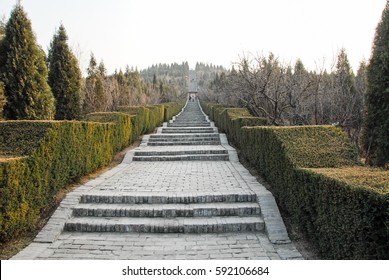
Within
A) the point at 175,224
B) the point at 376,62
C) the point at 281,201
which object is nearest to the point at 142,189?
the point at 175,224

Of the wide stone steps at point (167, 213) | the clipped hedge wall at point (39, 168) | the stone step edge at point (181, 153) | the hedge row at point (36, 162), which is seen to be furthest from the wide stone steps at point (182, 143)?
the wide stone steps at point (167, 213)

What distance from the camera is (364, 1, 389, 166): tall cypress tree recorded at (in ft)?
20.5

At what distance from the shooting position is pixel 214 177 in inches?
353

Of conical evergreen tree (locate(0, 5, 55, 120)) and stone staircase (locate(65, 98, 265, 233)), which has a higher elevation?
conical evergreen tree (locate(0, 5, 55, 120))

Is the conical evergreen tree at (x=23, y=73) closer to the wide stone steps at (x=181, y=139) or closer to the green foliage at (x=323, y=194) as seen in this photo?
the wide stone steps at (x=181, y=139)

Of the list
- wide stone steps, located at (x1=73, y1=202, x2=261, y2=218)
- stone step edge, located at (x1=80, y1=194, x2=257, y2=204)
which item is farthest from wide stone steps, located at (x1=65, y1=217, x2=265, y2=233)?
stone step edge, located at (x1=80, y1=194, x2=257, y2=204)

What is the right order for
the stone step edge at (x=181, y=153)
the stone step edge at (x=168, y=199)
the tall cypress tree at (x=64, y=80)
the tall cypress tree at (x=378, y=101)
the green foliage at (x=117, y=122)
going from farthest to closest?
the tall cypress tree at (x=64, y=80), the stone step edge at (x=181, y=153), the green foliage at (x=117, y=122), the stone step edge at (x=168, y=199), the tall cypress tree at (x=378, y=101)

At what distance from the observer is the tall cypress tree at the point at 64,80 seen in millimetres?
14766

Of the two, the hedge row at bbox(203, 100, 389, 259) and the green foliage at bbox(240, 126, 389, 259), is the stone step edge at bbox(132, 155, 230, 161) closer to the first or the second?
the green foliage at bbox(240, 126, 389, 259)

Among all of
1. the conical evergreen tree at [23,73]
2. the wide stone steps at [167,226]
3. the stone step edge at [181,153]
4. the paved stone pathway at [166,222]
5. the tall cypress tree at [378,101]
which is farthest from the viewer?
the stone step edge at [181,153]

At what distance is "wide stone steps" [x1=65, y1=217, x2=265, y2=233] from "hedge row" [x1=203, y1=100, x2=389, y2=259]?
92cm

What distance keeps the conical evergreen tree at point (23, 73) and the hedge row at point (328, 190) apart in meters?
7.63
